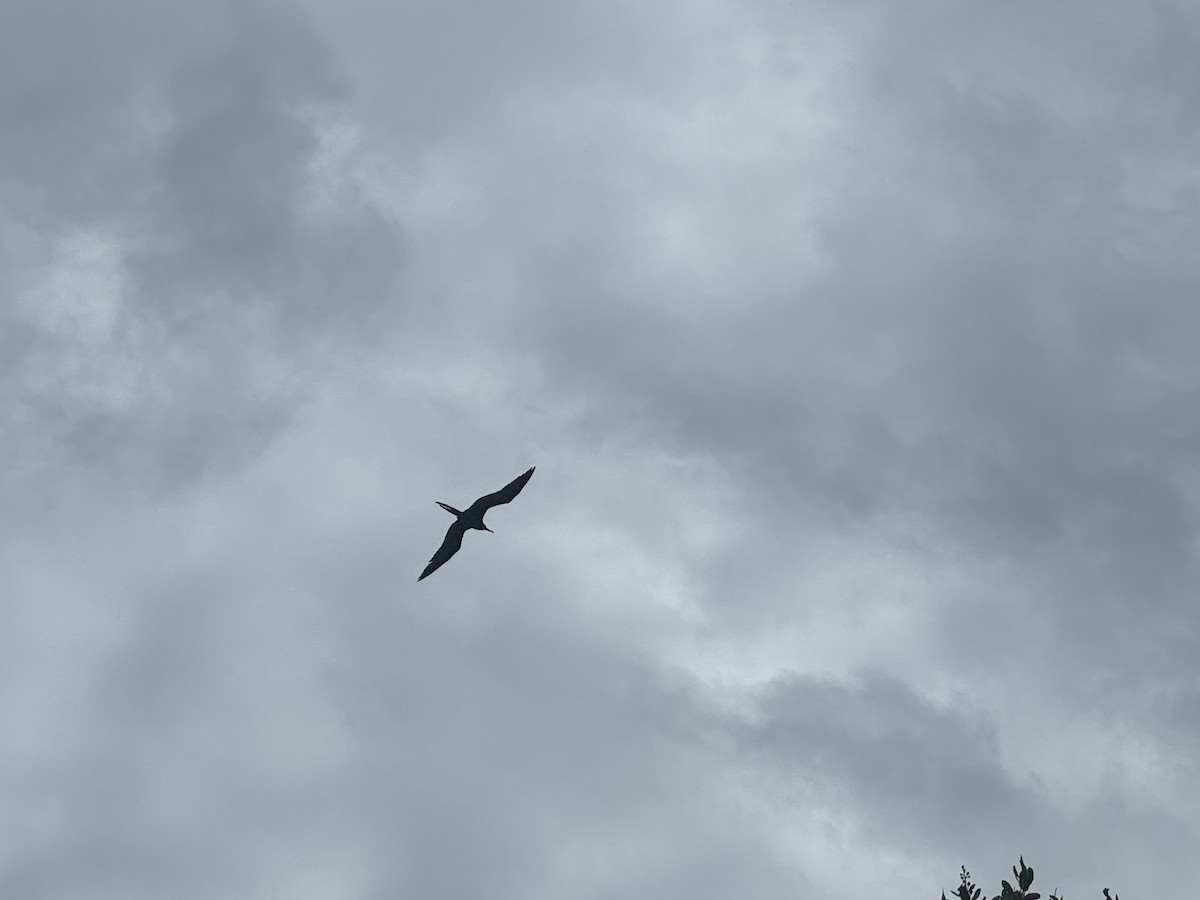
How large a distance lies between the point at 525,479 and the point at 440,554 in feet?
18.5

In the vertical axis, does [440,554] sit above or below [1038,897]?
above

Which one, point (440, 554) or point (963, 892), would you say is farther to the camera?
point (440, 554)

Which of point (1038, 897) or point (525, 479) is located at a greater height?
point (525, 479)

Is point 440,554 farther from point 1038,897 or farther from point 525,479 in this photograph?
point 1038,897

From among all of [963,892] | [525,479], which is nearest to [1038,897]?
[963,892]

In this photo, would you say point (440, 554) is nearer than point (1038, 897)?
No

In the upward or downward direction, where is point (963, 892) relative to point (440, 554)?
downward

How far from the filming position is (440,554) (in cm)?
6556

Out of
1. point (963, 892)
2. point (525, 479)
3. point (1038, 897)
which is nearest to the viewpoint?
point (1038, 897)

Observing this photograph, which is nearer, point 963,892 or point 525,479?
point 963,892

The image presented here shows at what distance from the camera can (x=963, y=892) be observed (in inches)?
1737

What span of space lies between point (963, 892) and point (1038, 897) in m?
3.24

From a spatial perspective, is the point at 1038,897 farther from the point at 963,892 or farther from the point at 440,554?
the point at 440,554

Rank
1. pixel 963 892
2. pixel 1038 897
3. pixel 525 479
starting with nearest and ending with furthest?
pixel 1038 897, pixel 963 892, pixel 525 479
